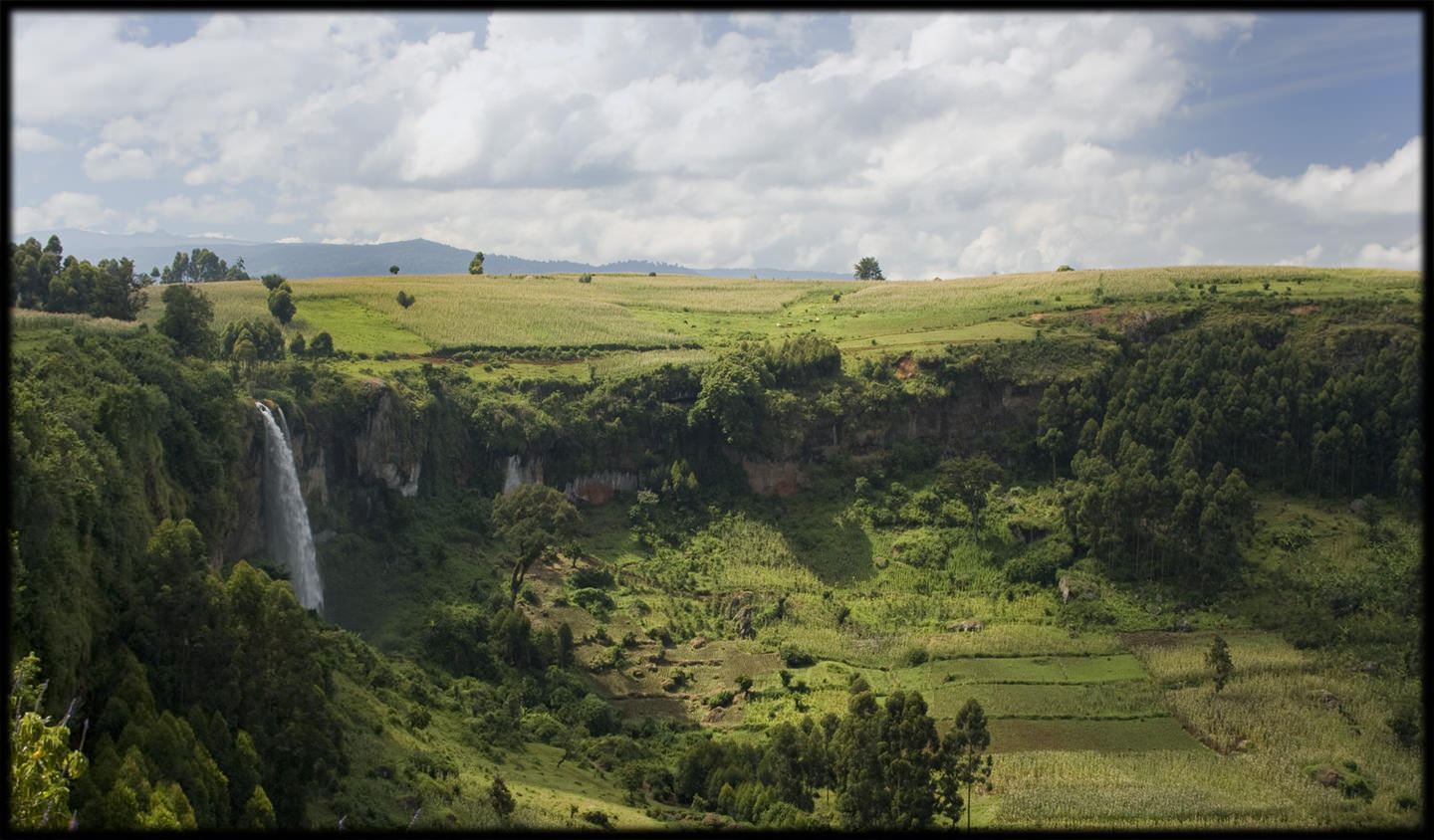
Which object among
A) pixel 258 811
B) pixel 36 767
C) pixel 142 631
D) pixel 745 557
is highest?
pixel 36 767

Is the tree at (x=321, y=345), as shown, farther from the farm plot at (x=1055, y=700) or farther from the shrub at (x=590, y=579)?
the farm plot at (x=1055, y=700)

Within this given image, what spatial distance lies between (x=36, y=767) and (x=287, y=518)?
31498mm

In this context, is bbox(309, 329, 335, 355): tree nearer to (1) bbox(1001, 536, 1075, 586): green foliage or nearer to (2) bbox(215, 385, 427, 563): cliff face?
(2) bbox(215, 385, 427, 563): cliff face

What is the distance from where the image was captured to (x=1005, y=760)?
39.1 m

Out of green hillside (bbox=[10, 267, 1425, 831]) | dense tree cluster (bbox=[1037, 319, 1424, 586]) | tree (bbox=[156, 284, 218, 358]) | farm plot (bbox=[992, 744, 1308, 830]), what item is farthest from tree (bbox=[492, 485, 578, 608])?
dense tree cluster (bbox=[1037, 319, 1424, 586])

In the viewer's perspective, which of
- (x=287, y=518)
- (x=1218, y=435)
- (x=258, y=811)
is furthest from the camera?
(x=1218, y=435)

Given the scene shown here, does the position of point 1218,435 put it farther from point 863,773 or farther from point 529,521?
point 863,773

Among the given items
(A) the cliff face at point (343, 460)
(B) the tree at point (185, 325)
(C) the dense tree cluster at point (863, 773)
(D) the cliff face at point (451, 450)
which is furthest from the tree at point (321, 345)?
(C) the dense tree cluster at point (863, 773)

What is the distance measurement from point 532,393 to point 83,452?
38535mm

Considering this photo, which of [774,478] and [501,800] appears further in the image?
[774,478]

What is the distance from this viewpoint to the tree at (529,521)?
5156cm

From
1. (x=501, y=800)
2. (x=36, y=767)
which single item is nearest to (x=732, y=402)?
(x=501, y=800)

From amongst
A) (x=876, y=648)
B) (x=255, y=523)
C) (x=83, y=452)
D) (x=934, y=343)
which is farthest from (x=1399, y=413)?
(x=83, y=452)

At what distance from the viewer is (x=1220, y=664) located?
45.9 metres
